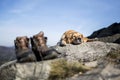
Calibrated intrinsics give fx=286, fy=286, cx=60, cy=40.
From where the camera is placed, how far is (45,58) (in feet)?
45.7

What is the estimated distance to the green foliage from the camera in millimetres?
12803

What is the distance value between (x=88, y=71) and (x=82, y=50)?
3418 mm

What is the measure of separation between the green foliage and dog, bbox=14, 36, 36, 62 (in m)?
1.14

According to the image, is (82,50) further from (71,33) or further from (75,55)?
(71,33)

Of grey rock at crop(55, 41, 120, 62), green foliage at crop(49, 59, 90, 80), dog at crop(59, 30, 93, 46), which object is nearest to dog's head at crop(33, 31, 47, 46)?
green foliage at crop(49, 59, 90, 80)

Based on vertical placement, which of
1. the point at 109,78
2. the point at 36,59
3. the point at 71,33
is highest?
the point at 71,33

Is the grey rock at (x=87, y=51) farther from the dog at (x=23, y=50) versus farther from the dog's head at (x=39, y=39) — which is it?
the dog at (x=23, y=50)

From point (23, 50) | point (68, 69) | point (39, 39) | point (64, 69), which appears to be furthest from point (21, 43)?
point (68, 69)

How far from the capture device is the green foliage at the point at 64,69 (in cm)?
1280

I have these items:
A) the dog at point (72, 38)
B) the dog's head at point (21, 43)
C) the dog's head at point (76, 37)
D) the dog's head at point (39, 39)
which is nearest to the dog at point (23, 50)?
the dog's head at point (21, 43)

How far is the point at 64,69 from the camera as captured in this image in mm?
13133

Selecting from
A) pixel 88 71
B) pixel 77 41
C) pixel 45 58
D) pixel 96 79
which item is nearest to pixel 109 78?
pixel 96 79

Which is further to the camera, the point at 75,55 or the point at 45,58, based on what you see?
the point at 75,55

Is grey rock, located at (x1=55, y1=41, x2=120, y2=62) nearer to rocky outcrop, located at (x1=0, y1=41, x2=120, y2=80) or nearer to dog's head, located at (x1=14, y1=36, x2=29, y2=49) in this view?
rocky outcrop, located at (x1=0, y1=41, x2=120, y2=80)
